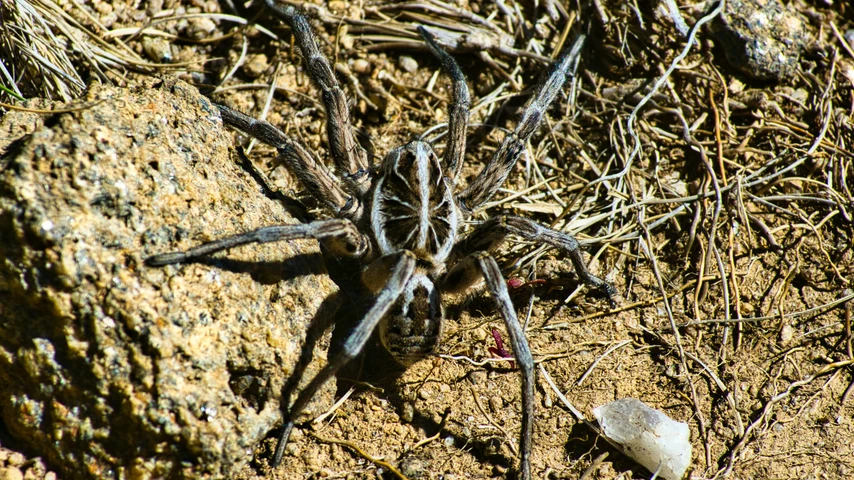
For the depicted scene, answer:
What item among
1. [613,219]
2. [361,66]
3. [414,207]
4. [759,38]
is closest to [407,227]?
[414,207]

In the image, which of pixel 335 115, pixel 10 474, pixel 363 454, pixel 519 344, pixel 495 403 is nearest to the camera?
pixel 10 474

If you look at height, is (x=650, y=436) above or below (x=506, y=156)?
below

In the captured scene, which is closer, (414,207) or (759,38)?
(414,207)

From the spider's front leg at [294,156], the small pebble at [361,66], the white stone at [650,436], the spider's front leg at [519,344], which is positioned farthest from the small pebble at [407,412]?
the small pebble at [361,66]

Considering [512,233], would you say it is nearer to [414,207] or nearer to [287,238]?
[414,207]

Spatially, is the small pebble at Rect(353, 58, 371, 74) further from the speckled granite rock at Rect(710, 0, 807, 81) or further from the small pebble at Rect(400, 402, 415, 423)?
the speckled granite rock at Rect(710, 0, 807, 81)

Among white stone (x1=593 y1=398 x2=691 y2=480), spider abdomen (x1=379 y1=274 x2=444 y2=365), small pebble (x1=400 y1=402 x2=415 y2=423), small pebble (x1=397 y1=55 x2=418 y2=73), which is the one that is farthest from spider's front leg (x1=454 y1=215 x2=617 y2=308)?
small pebble (x1=397 y1=55 x2=418 y2=73)

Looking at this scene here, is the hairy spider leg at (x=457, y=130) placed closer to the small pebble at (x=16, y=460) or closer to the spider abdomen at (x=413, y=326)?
the spider abdomen at (x=413, y=326)

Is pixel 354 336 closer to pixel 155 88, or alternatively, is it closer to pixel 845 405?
pixel 155 88
